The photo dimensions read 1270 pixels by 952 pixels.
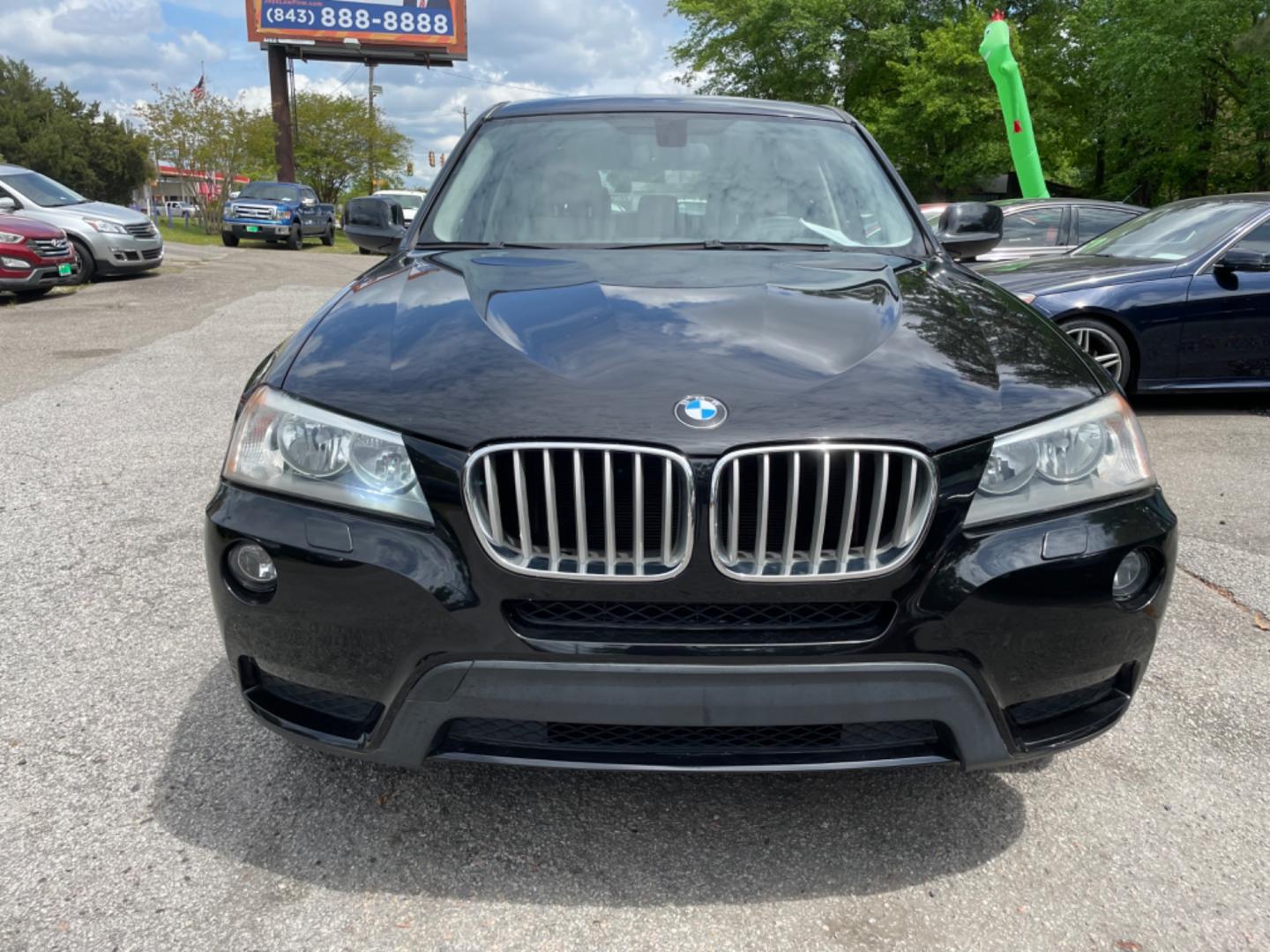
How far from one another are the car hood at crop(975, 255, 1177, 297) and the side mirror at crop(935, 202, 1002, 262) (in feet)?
9.57

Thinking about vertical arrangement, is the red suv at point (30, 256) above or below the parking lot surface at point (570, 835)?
above

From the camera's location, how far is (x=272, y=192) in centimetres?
2817

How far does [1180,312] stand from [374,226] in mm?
5300

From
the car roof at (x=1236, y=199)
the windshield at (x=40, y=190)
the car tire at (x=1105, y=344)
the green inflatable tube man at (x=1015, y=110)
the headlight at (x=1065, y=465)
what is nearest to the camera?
the headlight at (x=1065, y=465)

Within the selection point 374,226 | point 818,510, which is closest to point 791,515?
point 818,510

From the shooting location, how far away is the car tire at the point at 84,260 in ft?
49.3

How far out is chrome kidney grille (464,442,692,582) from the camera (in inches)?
75.6

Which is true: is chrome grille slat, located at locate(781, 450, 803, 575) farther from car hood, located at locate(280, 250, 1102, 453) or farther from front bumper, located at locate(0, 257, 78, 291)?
front bumper, located at locate(0, 257, 78, 291)

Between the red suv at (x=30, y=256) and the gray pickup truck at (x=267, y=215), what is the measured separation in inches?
582

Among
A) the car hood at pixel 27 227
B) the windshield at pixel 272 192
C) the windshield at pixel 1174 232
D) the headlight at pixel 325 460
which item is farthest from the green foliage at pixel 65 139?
the headlight at pixel 325 460

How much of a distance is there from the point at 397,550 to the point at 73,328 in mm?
10347

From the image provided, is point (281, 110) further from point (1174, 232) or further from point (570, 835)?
point (570, 835)

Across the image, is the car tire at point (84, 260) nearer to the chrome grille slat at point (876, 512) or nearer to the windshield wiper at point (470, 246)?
the windshield wiper at point (470, 246)

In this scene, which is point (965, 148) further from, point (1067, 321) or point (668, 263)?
point (668, 263)
